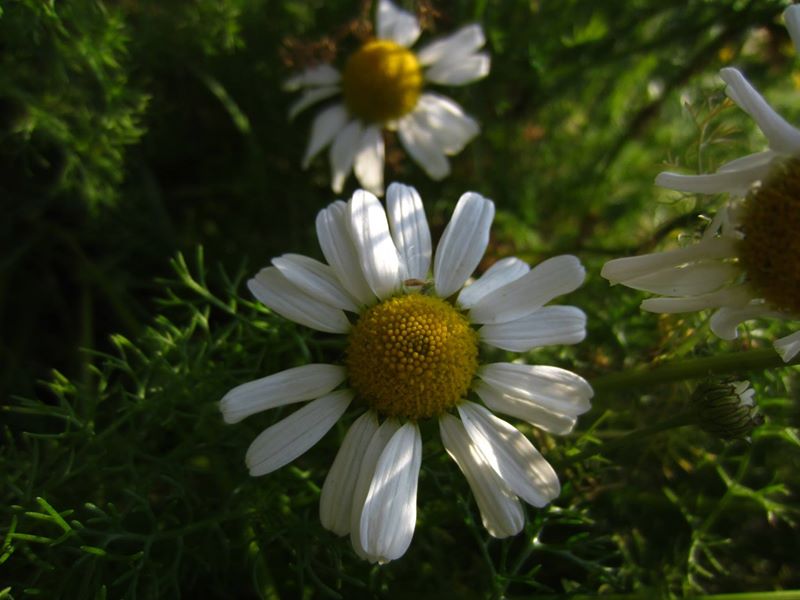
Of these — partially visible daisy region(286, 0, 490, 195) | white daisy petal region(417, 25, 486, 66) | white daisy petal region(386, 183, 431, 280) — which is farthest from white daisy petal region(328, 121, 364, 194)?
white daisy petal region(386, 183, 431, 280)

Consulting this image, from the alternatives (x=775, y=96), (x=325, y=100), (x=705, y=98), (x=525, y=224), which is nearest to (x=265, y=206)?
(x=325, y=100)

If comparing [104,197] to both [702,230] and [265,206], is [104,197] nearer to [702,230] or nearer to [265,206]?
[265,206]

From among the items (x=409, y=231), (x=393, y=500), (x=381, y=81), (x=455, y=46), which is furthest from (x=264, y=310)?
(x=455, y=46)

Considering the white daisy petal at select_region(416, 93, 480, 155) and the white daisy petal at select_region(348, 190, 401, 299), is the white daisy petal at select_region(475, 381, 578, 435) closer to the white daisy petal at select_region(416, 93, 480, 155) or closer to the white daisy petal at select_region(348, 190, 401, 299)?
the white daisy petal at select_region(348, 190, 401, 299)

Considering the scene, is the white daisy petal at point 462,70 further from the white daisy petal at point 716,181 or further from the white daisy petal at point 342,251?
the white daisy petal at point 716,181

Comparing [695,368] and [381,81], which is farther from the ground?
[381,81]

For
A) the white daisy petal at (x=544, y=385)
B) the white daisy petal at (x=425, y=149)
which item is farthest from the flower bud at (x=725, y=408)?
the white daisy petal at (x=425, y=149)

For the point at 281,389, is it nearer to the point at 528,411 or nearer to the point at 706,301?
the point at 528,411
